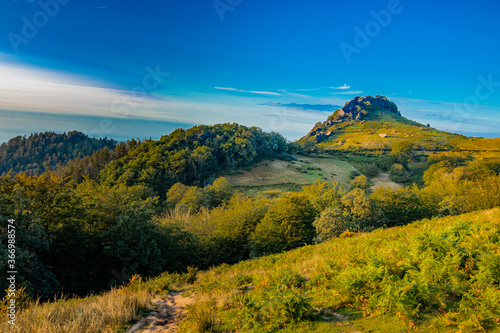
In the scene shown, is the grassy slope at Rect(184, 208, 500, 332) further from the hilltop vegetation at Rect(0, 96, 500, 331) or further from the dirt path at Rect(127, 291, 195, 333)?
the dirt path at Rect(127, 291, 195, 333)

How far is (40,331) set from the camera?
610cm

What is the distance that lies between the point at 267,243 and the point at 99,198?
14.9 meters

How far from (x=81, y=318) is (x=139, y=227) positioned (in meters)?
13.6

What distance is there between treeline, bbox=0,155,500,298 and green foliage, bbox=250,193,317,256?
97mm

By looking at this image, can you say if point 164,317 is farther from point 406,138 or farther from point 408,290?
point 406,138

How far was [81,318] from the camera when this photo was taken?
682 centimetres

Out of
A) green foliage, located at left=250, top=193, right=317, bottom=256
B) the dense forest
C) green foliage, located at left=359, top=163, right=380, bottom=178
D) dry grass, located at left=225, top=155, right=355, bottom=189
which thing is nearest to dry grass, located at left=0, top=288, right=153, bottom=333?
the dense forest

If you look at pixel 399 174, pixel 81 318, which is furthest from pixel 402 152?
pixel 81 318

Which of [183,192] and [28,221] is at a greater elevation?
[28,221]

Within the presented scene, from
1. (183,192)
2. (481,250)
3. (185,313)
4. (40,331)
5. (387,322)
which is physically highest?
(481,250)

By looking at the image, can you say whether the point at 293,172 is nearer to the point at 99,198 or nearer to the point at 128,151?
the point at 128,151

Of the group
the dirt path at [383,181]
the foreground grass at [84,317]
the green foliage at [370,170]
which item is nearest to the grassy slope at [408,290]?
the foreground grass at [84,317]

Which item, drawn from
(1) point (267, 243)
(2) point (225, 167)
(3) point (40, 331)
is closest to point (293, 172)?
(2) point (225, 167)

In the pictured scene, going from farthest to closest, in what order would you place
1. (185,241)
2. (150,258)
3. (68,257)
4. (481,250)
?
1. (185,241)
2. (150,258)
3. (68,257)
4. (481,250)
